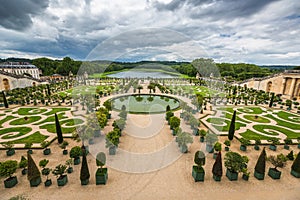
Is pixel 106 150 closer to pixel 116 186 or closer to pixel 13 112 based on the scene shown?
pixel 116 186

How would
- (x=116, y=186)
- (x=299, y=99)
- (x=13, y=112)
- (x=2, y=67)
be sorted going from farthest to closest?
1. (x=2, y=67)
2. (x=299, y=99)
3. (x=13, y=112)
4. (x=116, y=186)

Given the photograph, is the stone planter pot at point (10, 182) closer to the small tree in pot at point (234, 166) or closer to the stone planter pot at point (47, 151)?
the stone planter pot at point (47, 151)

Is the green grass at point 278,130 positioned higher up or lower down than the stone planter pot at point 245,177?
lower down

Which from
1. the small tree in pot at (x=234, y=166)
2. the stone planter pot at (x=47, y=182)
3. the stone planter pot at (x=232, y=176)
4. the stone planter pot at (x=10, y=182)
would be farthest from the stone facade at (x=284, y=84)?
the stone planter pot at (x=10, y=182)

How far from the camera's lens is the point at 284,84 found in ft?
162

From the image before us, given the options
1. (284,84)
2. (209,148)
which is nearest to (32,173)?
(209,148)

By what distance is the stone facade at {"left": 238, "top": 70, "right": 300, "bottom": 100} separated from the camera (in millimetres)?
46250

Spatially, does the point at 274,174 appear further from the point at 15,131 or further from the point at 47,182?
the point at 15,131

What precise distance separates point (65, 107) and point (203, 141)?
27453 millimetres

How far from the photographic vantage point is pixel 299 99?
4500 cm

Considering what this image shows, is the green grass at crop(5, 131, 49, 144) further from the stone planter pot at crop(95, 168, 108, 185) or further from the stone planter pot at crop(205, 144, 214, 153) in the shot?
the stone planter pot at crop(205, 144, 214, 153)

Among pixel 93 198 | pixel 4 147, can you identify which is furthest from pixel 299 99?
pixel 4 147

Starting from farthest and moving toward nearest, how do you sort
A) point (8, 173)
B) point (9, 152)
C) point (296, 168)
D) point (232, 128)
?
1. point (232, 128)
2. point (9, 152)
3. point (296, 168)
4. point (8, 173)

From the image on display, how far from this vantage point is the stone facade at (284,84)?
46.2 metres
